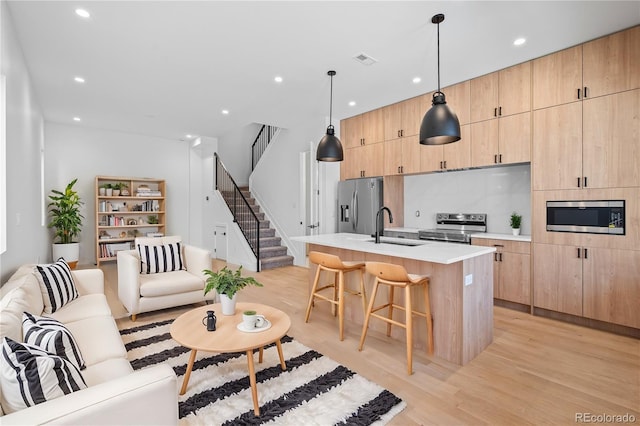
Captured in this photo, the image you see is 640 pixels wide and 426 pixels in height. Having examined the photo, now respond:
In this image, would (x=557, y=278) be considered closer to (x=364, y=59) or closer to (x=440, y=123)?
(x=440, y=123)

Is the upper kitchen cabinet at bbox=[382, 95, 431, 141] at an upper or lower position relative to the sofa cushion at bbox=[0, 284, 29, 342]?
upper

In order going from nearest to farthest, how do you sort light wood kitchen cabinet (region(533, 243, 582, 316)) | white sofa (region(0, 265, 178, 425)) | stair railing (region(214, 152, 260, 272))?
white sofa (region(0, 265, 178, 425)), light wood kitchen cabinet (region(533, 243, 582, 316)), stair railing (region(214, 152, 260, 272))

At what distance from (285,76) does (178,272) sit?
284 cm

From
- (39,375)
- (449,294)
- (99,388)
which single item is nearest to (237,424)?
(99,388)

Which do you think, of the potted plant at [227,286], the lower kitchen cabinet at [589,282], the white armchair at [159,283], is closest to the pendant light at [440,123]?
the potted plant at [227,286]

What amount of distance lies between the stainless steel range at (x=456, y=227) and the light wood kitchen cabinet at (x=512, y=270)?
14.8 inches

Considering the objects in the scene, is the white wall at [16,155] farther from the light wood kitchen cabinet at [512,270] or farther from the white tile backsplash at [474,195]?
the white tile backsplash at [474,195]

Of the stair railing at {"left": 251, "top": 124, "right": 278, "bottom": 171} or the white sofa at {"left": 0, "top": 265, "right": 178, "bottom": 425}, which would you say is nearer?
the white sofa at {"left": 0, "top": 265, "right": 178, "bottom": 425}

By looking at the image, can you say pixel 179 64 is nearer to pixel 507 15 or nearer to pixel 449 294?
pixel 507 15

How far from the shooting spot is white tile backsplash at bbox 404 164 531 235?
4.16 meters

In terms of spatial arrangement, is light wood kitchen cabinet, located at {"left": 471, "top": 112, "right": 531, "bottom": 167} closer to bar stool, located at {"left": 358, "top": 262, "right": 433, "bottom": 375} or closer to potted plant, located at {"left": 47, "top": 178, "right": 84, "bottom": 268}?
bar stool, located at {"left": 358, "top": 262, "right": 433, "bottom": 375}

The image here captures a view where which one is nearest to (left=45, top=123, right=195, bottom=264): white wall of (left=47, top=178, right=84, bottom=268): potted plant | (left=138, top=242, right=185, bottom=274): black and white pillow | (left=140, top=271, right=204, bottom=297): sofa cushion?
(left=47, top=178, right=84, bottom=268): potted plant

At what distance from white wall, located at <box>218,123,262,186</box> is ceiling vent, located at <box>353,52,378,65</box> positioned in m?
6.00

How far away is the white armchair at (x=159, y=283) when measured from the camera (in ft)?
11.4
